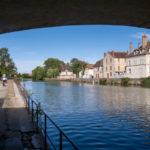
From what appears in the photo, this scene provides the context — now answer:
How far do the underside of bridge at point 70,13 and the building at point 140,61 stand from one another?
153 ft

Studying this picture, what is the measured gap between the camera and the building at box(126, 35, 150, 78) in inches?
1938

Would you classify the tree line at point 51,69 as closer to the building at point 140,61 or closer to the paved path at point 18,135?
the building at point 140,61

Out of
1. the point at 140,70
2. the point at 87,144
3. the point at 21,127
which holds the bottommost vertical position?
the point at 87,144

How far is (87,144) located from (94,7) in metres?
5.34

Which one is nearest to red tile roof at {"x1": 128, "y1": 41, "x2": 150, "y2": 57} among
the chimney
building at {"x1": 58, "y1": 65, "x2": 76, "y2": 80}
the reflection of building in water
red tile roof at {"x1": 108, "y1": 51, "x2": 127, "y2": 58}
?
the chimney

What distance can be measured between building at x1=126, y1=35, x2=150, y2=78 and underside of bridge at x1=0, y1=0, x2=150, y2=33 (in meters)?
46.5

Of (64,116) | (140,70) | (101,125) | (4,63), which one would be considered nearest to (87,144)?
(101,125)

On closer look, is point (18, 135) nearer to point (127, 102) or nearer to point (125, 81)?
point (127, 102)

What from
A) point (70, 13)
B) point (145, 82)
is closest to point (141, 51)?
point (145, 82)

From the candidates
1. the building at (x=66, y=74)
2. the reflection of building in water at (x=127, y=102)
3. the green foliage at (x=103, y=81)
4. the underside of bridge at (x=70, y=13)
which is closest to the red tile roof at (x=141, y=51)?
the green foliage at (x=103, y=81)

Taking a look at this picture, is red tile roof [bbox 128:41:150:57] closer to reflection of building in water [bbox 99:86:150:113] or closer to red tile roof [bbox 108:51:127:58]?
red tile roof [bbox 108:51:127:58]

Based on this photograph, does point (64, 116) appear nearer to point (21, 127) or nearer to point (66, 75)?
point (21, 127)

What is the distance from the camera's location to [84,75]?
330 feet

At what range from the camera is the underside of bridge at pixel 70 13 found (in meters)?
4.24
